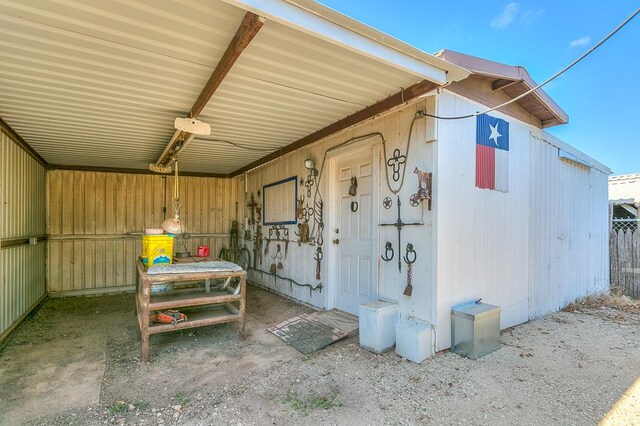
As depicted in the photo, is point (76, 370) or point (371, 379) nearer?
point (371, 379)

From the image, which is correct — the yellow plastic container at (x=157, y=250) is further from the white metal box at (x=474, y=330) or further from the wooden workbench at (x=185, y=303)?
the white metal box at (x=474, y=330)

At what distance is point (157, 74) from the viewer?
282cm

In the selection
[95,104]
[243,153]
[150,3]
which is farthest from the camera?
[243,153]

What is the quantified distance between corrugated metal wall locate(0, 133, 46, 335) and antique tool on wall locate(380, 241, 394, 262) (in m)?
4.33

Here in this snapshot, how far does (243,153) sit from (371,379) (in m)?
4.47

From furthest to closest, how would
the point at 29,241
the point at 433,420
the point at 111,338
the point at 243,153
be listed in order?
the point at 243,153 → the point at 29,241 → the point at 111,338 → the point at 433,420

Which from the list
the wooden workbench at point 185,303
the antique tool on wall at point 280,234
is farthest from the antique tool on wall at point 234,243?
the wooden workbench at point 185,303

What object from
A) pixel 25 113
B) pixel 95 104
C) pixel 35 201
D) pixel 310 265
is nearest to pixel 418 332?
pixel 310 265

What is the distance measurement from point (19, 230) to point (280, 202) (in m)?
3.78

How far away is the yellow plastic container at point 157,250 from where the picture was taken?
3.90 meters

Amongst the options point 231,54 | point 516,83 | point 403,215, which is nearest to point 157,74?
point 231,54

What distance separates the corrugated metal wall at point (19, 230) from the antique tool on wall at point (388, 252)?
4.33m

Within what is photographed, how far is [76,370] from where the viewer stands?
294 centimetres

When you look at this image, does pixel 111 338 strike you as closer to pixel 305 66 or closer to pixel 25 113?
pixel 25 113
